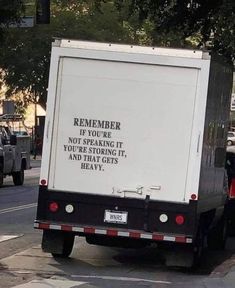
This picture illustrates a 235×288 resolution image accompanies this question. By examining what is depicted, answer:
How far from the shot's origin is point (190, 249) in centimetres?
1023

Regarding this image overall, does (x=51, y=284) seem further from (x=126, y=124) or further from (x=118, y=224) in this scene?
(x=126, y=124)

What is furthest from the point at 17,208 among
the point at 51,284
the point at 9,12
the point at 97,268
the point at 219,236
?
the point at 51,284

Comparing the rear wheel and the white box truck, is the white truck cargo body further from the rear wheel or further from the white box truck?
the rear wheel

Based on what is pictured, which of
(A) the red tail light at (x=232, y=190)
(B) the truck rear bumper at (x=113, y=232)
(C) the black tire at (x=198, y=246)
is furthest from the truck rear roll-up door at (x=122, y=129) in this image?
(A) the red tail light at (x=232, y=190)

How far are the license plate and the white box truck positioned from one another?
14mm

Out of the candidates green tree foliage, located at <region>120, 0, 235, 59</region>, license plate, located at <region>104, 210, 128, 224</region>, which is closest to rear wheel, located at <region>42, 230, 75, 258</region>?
license plate, located at <region>104, 210, 128, 224</region>

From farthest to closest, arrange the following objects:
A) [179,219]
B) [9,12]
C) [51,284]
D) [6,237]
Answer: [9,12] → [6,237] → [179,219] → [51,284]

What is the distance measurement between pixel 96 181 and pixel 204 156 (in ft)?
4.98

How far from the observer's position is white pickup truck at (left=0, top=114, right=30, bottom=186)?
24.4 m

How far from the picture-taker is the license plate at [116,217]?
993cm

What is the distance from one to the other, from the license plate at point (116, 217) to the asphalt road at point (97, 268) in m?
0.71

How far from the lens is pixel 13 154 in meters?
25.4

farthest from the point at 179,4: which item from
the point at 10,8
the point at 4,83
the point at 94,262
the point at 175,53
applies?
the point at 4,83

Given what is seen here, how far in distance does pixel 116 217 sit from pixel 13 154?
52.0 ft
